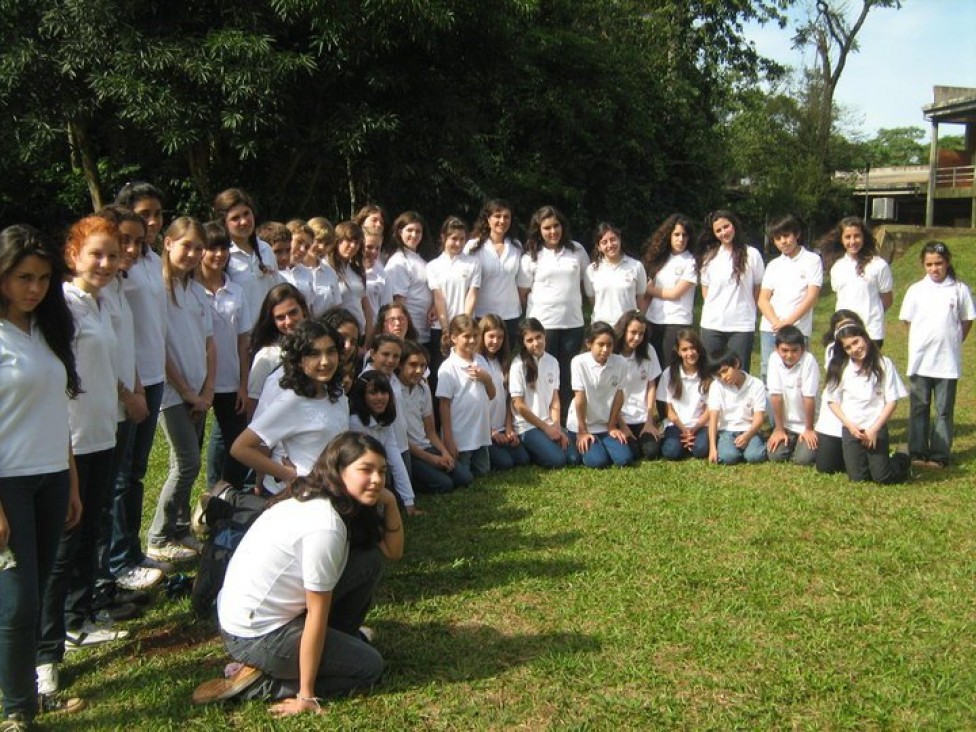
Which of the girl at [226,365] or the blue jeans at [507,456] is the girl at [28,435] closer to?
the girl at [226,365]

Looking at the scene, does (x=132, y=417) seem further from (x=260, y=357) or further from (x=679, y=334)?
(x=679, y=334)

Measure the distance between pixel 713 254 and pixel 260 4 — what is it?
5020 millimetres

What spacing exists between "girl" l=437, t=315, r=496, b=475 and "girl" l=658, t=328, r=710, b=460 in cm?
139

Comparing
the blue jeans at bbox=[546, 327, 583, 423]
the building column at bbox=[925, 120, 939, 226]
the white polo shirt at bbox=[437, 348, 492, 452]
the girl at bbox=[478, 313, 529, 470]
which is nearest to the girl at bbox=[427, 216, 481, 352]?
the girl at bbox=[478, 313, 529, 470]

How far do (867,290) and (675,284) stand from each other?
4.55 feet

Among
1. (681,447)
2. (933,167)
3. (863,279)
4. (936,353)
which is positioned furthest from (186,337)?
(933,167)

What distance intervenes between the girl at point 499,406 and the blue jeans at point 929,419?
107 inches

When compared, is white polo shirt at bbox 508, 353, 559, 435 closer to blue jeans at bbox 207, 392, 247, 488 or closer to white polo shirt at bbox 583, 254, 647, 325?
white polo shirt at bbox 583, 254, 647, 325

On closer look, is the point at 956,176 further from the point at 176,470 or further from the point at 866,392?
the point at 176,470

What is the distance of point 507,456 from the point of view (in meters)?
6.65

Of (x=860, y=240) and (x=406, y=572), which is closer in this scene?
(x=406, y=572)

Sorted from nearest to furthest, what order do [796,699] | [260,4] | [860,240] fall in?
1. [796,699]
2. [860,240]
3. [260,4]

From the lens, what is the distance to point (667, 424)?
7012mm

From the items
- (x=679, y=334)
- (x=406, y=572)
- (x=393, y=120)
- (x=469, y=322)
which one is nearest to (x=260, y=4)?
(x=393, y=120)
